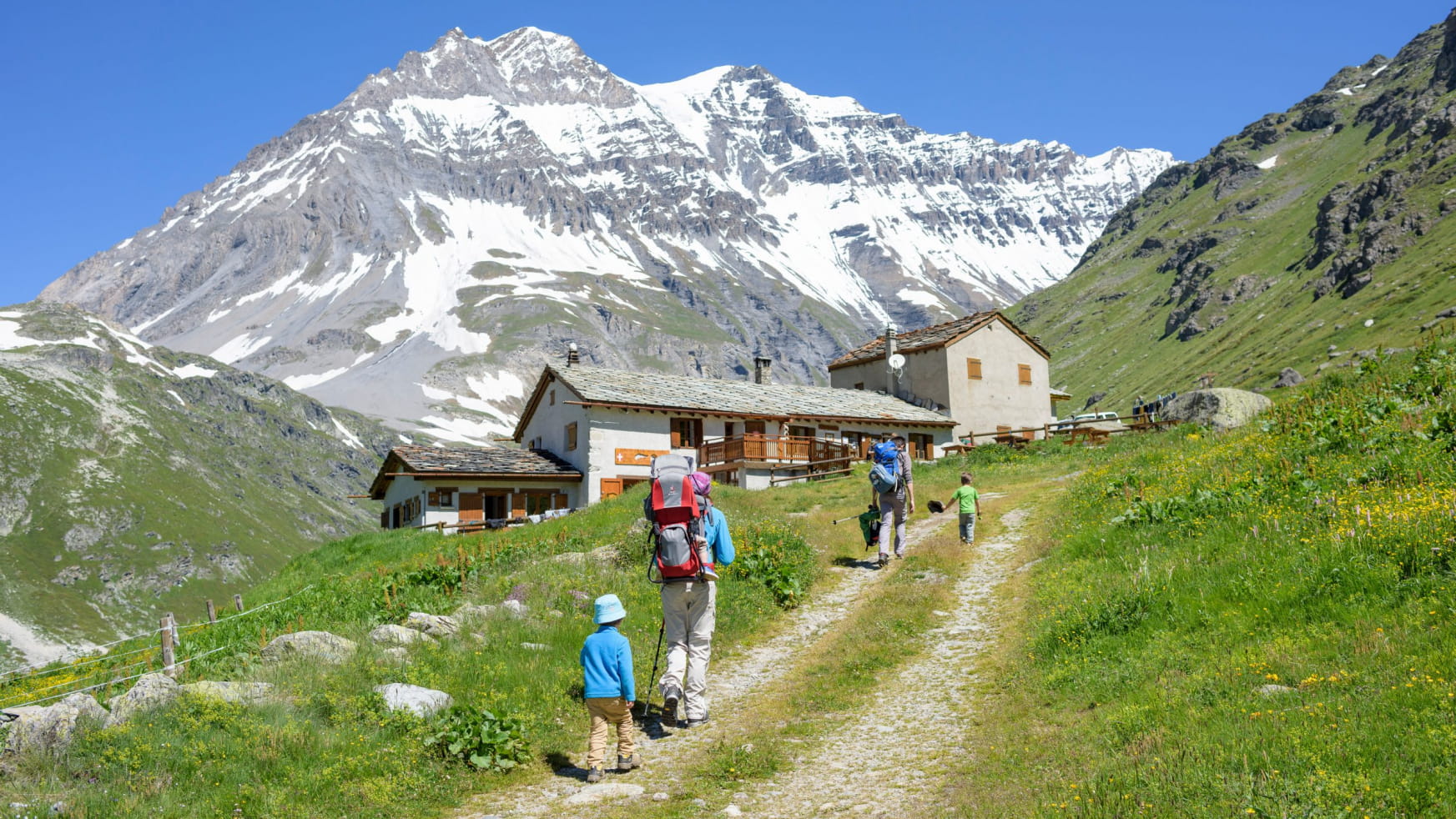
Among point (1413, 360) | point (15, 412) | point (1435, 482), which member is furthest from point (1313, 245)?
point (15, 412)

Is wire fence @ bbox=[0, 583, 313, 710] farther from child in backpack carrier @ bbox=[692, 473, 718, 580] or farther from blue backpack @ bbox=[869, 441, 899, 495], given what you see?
blue backpack @ bbox=[869, 441, 899, 495]

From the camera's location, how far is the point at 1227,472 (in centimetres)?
1591

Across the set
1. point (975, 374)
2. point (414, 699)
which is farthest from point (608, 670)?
point (975, 374)

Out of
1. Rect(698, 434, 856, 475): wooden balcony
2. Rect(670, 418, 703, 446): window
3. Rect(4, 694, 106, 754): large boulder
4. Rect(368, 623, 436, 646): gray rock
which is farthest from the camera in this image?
Rect(670, 418, 703, 446): window

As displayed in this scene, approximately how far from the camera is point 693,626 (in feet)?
35.9

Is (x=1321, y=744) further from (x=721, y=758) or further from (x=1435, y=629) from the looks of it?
(x=721, y=758)

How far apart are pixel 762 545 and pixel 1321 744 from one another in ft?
41.9

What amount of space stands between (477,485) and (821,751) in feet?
123

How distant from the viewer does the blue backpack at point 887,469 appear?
1936cm

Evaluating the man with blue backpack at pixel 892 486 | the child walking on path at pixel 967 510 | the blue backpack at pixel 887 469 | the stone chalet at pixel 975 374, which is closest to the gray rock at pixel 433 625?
the man with blue backpack at pixel 892 486

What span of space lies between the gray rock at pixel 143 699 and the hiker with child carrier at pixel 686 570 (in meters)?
5.25

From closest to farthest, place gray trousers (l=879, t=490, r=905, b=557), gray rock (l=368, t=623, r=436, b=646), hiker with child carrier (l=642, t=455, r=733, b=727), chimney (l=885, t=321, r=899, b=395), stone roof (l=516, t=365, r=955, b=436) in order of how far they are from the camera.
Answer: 1. hiker with child carrier (l=642, t=455, r=733, b=727)
2. gray rock (l=368, t=623, r=436, b=646)
3. gray trousers (l=879, t=490, r=905, b=557)
4. stone roof (l=516, t=365, r=955, b=436)
5. chimney (l=885, t=321, r=899, b=395)

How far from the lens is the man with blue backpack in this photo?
1942cm

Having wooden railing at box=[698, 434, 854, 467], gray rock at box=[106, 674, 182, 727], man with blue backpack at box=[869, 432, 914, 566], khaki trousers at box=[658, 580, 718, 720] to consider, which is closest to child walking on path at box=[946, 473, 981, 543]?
man with blue backpack at box=[869, 432, 914, 566]
